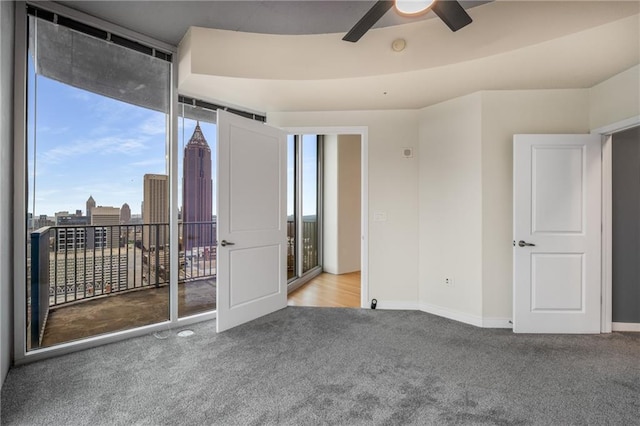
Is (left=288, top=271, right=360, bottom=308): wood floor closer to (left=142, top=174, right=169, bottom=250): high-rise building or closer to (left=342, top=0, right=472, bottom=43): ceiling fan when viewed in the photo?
(left=142, top=174, right=169, bottom=250): high-rise building

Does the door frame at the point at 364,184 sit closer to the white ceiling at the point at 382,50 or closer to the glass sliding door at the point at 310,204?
the white ceiling at the point at 382,50

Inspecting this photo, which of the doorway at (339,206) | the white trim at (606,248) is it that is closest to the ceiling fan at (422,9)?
the white trim at (606,248)

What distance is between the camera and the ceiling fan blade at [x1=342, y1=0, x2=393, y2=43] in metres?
1.75

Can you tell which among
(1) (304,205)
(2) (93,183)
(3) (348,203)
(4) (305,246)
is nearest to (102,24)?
(2) (93,183)

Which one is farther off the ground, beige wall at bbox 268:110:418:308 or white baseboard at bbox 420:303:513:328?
beige wall at bbox 268:110:418:308

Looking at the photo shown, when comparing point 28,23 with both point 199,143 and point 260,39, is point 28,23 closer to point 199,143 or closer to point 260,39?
point 199,143

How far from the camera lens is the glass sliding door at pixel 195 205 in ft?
10.6

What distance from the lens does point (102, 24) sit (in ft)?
8.55

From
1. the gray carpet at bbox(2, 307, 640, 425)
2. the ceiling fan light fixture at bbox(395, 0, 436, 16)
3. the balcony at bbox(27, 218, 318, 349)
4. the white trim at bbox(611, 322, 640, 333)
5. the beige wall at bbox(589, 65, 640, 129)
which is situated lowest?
the gray carpet at bbox(2, 307, 640, 425)

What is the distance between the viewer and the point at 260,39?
283cm

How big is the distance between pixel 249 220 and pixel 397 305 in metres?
2.04

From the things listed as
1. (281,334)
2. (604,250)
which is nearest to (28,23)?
(281,334)

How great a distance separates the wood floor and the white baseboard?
891mm

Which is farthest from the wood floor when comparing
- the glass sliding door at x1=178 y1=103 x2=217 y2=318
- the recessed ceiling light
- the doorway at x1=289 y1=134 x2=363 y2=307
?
the recessed ceiling light
